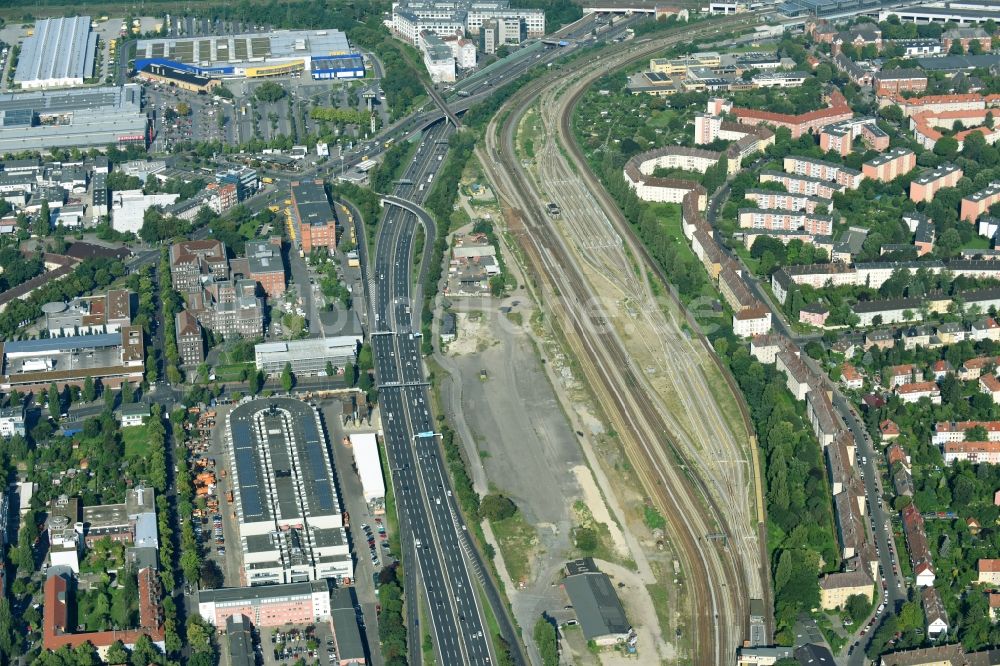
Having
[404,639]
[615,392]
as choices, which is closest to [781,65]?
[615,392]

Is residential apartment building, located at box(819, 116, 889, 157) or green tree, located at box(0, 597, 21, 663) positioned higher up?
residential apartment building, located at box(819, 116, 889, 157)

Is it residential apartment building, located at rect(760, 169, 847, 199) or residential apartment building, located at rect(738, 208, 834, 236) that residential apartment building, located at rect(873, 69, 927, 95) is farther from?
residential apartment building, located at rect(738, 208, 834, 236)

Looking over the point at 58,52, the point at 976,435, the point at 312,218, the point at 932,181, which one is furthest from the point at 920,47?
the point at 58,52

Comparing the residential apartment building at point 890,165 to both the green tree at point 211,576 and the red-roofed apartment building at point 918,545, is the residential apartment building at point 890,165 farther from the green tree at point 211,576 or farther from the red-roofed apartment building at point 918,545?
the green tree at point 211,576

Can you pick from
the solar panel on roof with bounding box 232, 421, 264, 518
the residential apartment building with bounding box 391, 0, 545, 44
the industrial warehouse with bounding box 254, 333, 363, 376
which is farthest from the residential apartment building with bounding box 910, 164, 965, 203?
the solar panel on roof with bounding box 232, 421, 264, 518

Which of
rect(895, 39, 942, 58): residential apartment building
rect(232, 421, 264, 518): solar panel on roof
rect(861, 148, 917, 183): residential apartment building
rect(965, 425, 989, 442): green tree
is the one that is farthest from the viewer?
rect(895, 39, 942, 58): residential apartment building

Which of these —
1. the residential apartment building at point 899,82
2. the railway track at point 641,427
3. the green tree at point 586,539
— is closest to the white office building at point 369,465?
the green tree at point 586,539
